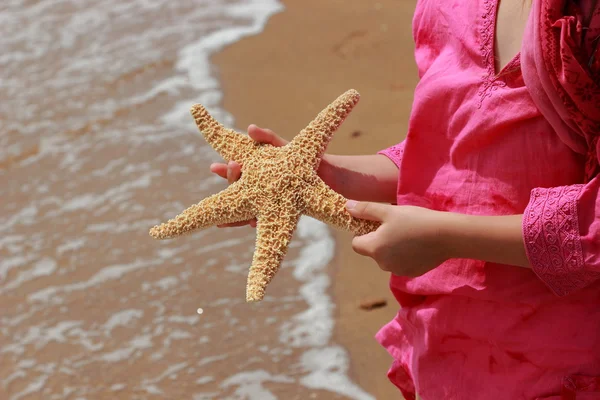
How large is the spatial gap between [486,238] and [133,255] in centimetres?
266

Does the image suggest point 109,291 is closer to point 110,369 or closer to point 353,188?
point 110,369

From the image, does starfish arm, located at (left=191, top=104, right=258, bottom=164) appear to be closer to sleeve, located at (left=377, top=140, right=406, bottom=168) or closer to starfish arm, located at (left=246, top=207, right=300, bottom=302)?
starfish arm, located at (left=246, top=207, right=300, bottom=302)

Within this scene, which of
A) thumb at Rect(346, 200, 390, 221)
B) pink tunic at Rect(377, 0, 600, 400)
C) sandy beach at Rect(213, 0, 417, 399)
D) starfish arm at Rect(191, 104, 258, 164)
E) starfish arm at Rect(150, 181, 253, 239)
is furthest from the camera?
sandy beach at Rect(213, 0, 417, 399)

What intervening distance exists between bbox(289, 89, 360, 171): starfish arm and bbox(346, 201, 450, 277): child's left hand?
28 centimetres

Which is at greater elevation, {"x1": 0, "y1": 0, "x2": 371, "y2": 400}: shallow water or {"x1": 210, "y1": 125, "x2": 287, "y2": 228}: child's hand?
{"x1": 210, "y1": 125, "x2": 287, "y2": 228}: child's hand

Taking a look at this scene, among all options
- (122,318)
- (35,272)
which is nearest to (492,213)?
(122,318)

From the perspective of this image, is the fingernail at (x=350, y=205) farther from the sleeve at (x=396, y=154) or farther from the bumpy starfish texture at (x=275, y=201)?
the sleeve at (x=396, y=154)

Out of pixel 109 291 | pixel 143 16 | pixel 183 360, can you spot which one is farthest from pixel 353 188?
pixel 143 16

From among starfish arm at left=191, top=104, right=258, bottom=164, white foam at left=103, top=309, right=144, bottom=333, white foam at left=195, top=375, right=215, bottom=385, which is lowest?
white foam at left=195, top=375, right=215, bottom=385

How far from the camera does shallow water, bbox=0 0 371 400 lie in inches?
132

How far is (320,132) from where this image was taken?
2057 millimetres

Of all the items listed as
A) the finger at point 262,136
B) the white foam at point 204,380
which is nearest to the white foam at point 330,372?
the white foam at point 204,380

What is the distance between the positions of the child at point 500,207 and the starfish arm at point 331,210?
35mm

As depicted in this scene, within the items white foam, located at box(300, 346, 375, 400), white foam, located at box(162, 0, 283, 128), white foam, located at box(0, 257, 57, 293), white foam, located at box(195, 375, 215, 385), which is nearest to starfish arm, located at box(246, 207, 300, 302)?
white foam, located at box(300, 346, 375, 400)
